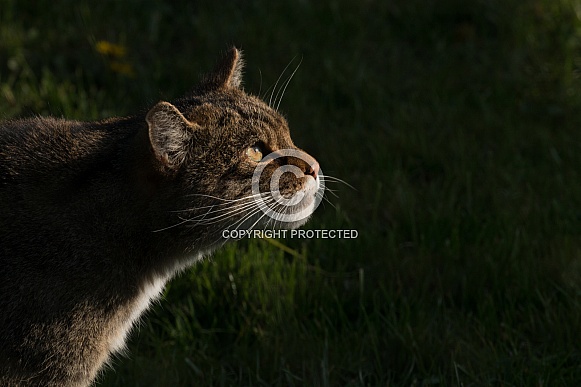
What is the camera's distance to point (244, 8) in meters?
6.80

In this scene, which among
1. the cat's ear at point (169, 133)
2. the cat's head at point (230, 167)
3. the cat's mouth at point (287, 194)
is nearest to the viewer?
the cat's ear at point (169, 133)

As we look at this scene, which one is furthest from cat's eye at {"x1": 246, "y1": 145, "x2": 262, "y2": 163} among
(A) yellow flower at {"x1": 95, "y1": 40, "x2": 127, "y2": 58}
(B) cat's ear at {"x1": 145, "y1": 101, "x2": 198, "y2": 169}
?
(A) yellow flower at {"x1": 95, "y1": 40, "x2": 127, "y2": 58}

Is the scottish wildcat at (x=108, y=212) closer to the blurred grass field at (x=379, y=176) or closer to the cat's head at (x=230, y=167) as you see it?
the cat's head at (x=230, y=167)

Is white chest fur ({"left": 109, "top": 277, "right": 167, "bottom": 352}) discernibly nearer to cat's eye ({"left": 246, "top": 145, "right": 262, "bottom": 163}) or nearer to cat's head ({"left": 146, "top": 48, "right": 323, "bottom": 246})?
cat's head ({"left": 146, "top": 48, "right": 323, "bottom": 246})

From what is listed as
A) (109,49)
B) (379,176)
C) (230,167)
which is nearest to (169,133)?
(230,167)

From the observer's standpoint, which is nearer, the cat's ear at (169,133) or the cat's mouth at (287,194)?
the cat's ear at (169,133)

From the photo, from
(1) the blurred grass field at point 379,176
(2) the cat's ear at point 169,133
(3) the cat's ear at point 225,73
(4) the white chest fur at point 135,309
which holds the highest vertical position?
(2) the cat's ear at point 169,133

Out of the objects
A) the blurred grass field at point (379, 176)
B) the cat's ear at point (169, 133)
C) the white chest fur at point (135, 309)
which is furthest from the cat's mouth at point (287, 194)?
the blurred grass field at point (379, 176)

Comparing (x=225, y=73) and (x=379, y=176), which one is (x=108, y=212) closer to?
(x=225, y=73)

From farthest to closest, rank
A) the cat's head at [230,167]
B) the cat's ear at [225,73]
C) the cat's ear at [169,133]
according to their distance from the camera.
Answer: the cat's ear at [225,73]
the cat's head at [230,167]
the cat's ear at [169,133]

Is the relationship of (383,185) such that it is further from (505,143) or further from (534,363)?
(534,363)

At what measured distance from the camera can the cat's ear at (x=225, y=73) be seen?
3900mm

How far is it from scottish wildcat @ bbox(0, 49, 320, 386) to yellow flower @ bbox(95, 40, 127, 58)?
2476 mm

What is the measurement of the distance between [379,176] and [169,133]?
233cm
